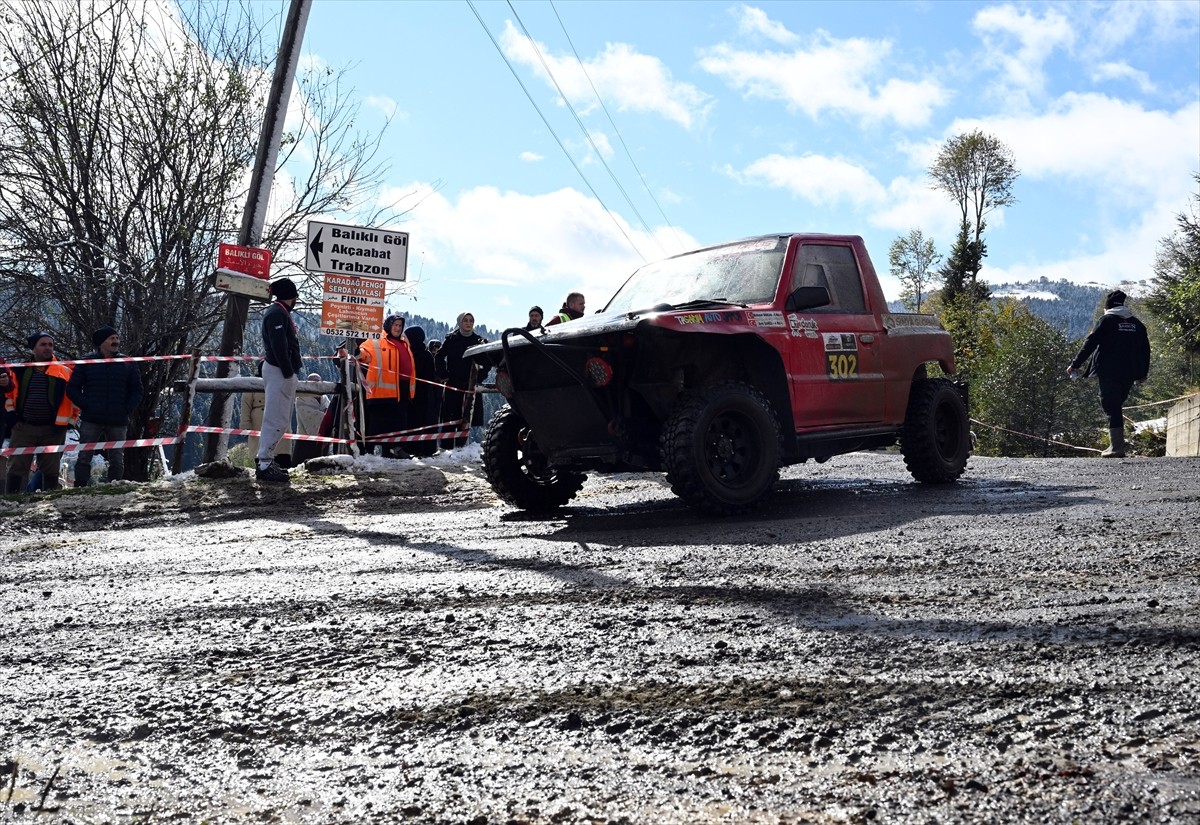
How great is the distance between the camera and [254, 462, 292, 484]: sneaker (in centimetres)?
1066

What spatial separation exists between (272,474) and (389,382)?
8.02 feet

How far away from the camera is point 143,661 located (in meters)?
3.80

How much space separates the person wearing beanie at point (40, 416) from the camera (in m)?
11.5

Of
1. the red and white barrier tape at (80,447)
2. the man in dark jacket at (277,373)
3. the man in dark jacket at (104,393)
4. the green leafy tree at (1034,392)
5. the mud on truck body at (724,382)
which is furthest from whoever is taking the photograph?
Result: the green leafy tree at (1034,392)

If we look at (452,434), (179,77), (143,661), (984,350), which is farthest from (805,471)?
(984,350)

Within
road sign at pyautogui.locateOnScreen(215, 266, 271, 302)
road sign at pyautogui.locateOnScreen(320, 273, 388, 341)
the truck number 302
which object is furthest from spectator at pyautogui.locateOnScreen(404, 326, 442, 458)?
the truck number 302

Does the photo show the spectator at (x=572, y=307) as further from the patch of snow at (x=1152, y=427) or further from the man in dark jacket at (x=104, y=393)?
the patch of snow at (x=1152, y=427)

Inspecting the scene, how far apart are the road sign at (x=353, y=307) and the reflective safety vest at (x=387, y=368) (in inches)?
12.4

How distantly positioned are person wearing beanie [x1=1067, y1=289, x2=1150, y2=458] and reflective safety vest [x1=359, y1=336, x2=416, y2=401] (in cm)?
843

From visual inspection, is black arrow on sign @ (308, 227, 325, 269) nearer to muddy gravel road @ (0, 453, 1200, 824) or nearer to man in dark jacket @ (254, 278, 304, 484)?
man in dark jacket @ (254, 278, 304, 484)

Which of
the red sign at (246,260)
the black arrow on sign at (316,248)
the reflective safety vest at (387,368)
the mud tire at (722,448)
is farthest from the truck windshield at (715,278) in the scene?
the red sign at (246,260)

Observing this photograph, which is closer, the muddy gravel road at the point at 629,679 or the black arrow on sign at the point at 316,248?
the muddy gravel road at the point at 629,679

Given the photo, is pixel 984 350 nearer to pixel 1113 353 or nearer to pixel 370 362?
pixel 1113 353

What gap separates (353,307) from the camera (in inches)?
518
